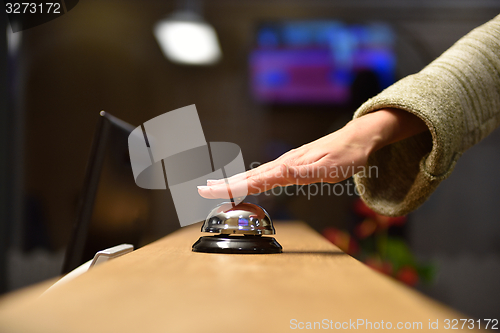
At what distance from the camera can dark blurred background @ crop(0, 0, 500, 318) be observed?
225 centimetres

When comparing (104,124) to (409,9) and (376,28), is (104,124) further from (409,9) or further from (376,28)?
(409,9)

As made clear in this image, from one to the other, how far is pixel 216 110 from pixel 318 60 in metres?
0.70

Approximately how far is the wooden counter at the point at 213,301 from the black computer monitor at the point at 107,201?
0.30m

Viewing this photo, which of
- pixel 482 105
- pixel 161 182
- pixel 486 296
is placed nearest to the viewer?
pixel 482 105

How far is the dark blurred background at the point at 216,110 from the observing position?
2254 mm

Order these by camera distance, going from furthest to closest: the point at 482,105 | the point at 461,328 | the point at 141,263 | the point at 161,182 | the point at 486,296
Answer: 1. the point at 486,296
2. the point at 161,182
3. the point at 482,105
4. the point at 141,263
5. the point at 461,328

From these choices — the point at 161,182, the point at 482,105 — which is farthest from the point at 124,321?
the point at 161,182

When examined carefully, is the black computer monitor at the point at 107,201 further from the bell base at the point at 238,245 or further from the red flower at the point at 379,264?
the red flower at the point at 379,264

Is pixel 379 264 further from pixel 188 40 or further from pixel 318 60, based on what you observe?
pixel 188 40

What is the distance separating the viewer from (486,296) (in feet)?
7.45

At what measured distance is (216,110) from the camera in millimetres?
2295

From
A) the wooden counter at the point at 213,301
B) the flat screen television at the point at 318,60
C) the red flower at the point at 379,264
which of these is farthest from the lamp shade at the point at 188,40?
the wooden counter at the point at 213,301

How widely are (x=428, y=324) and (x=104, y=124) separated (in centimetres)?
64

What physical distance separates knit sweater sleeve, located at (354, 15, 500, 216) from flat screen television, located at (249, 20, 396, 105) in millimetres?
1552
